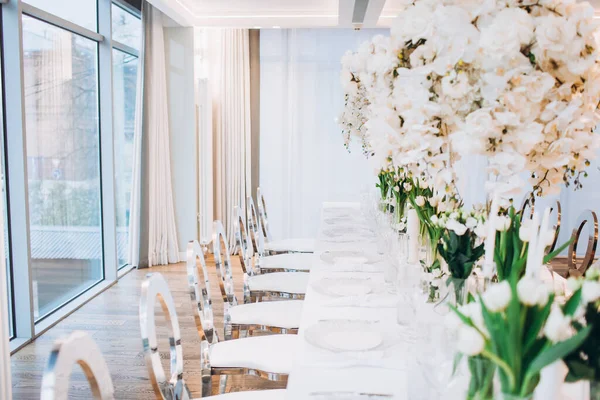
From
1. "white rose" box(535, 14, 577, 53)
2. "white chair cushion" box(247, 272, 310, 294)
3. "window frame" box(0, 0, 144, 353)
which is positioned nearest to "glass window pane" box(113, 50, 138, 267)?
"window frame" box(0, 0, 144, 353)

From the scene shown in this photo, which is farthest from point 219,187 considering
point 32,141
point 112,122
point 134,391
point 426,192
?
point 426,192

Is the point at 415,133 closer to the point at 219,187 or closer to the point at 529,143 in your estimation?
the point at 529,143

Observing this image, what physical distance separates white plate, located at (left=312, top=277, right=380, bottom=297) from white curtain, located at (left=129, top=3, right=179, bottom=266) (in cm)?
368

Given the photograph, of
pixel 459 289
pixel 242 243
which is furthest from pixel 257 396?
pixel 242 243

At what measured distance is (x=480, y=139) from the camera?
4.52 feet

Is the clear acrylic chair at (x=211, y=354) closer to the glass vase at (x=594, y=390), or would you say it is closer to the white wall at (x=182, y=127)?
the glass vase at (x=594, y=390)

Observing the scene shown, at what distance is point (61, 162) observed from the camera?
452cm

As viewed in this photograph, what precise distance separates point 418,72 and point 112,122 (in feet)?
13.7

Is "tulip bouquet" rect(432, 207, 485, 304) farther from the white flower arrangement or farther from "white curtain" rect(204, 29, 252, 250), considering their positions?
"white curtain" rect(204, 29, 252, 250)

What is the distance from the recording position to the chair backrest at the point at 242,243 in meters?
3.57

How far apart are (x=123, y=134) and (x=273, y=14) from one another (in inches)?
78.0

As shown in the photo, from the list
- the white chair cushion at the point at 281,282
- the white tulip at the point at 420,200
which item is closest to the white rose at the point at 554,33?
the white tulip at the point at 420,200

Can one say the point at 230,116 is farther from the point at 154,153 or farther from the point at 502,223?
the point at 502,223

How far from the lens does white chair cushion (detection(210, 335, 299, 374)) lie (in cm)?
222
